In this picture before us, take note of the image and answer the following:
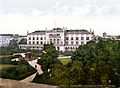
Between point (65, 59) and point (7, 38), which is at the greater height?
point (7, 38)

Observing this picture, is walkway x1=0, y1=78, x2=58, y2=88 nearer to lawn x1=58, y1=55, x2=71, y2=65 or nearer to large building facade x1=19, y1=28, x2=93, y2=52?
lawn x1=58, y1=55, x2=71, y2=65

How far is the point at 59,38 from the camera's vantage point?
6602 mm

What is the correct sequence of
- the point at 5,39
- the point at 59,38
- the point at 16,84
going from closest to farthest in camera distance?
the point at 16,84, the point at 5,39, the point at 59,38

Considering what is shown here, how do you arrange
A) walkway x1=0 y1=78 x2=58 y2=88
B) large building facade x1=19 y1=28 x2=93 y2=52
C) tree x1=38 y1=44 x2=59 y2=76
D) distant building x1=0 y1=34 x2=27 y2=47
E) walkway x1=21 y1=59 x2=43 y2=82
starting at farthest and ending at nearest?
large building facade x1=19 y1=28 x2=93 y2=52, tree x1=38 y1=44 x2=59 y2=76, distant building x1=0 y1=34 x2=27 y2=47, walkway x1=21 y1=59 x2=43 y2=82, walkway x1=0 y1=78 x2=58 y2=88

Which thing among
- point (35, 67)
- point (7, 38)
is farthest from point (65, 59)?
point (7, 38)

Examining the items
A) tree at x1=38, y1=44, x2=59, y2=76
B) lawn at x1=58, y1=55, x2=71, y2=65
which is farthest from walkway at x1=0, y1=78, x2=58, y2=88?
lawn at x1=58, y1=55, x2=71, y2=65

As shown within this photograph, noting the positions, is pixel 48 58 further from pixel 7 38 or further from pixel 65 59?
pixel 7 38

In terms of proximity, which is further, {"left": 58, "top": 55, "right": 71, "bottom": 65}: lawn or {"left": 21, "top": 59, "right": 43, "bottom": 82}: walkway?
{"left": 58, "top": 55, "right": 71, "bottom": 65}: lawn

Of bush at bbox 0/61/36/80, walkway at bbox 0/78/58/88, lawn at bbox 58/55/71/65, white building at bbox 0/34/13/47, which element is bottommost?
walkway at bbox 0/78/58/88

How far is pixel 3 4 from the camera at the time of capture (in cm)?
582

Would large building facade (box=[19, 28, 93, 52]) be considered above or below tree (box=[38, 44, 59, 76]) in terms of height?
above

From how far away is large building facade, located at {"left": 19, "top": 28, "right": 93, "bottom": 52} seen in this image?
6336 mm

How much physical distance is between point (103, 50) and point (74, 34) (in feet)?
1.92

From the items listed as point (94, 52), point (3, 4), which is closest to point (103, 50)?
point (94, 52)
